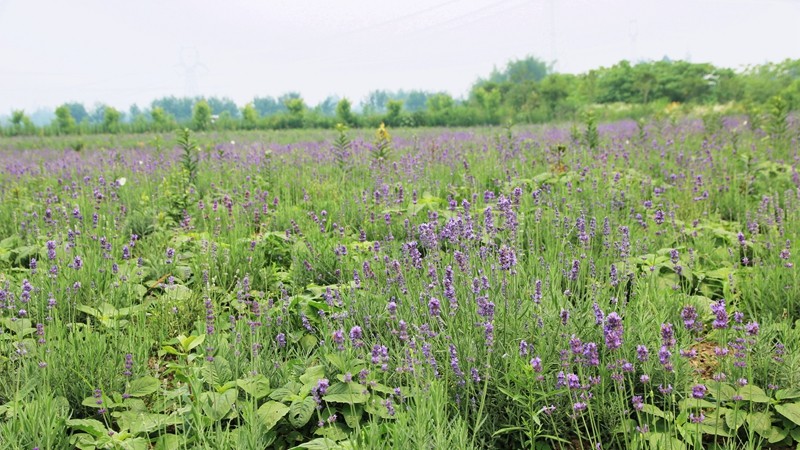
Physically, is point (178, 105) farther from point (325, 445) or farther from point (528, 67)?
point (325, 445)

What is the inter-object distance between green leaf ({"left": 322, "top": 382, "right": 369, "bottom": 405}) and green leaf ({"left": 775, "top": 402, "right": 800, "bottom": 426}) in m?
1.43

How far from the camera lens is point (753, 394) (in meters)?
1.93

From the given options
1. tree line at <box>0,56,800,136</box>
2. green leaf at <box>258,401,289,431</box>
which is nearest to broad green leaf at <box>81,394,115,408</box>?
green leaf at <box>258,401,289,431</box>

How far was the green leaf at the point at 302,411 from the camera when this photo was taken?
1.96 m

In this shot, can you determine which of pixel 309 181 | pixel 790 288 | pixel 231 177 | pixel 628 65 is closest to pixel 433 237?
pixel 790 288

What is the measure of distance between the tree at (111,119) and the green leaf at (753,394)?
91.2 feet

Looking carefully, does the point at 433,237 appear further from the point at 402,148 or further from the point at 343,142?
the point at 402,148

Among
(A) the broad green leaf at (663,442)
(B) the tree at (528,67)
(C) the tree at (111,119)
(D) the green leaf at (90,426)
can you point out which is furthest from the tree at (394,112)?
(B) the tree at (528,67)

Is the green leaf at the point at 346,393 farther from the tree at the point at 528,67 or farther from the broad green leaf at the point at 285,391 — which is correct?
the tree at the point at 528,67

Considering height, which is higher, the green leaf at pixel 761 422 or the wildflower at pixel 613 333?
the wildflower at pixel 613 333

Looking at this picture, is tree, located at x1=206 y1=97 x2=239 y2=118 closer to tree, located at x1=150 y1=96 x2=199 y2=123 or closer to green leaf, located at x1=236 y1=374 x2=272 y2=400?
tree, located at x1=150 y1=96 x2=199 y2=123

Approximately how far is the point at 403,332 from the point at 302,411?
1.63 feet

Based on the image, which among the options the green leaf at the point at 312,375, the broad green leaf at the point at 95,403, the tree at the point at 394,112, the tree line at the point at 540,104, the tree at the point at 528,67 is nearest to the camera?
the broad green leaf at the point at 95,403

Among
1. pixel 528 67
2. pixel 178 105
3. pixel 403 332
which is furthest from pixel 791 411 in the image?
pixel 178 105
